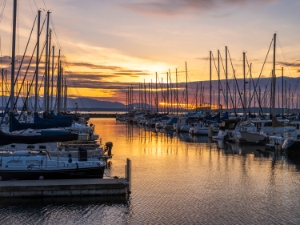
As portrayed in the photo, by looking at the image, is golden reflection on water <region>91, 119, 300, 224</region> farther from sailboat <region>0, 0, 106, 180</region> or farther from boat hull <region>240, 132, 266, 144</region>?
boat hull <region>240, 132, 266, 144</region>

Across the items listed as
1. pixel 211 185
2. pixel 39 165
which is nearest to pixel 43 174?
pixel 39 165

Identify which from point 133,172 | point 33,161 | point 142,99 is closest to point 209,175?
point 133,172

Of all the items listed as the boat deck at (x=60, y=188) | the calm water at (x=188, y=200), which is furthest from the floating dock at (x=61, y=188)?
the calm water at (x=188, y=200)

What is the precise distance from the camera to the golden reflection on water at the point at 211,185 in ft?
67.2

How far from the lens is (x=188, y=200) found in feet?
74.6

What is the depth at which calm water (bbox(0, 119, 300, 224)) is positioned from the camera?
19.5m

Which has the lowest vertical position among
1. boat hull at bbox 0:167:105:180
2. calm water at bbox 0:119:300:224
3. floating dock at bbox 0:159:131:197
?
calm water at bbox 0:119:300:224

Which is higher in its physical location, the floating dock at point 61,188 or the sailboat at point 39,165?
the sailboat at point 39,165

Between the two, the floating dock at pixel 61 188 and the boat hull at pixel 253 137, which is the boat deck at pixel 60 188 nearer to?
the floating dock at pixel 61 188

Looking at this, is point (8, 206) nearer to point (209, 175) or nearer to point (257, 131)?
point (209, 175)

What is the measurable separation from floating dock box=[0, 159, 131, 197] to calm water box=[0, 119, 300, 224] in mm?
343

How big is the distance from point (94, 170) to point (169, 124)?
61.8m

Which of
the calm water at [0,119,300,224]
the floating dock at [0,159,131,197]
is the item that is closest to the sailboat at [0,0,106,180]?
the floating dock at [0,159,131,197]

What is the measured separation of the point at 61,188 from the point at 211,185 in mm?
9262
